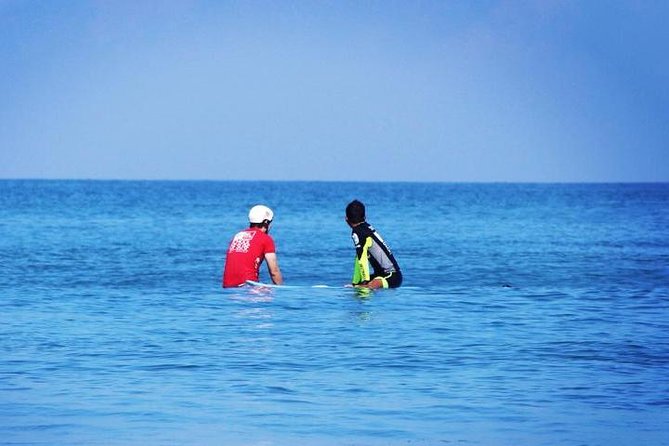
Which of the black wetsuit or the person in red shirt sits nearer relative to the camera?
the person in red shirt

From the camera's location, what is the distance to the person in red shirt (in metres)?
17.6

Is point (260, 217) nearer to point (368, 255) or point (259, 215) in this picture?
point (259, 215)

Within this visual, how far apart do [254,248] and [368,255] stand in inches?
60.6

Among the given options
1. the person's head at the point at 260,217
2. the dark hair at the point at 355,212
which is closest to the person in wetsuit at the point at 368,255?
the dark hair at the point at 355,212

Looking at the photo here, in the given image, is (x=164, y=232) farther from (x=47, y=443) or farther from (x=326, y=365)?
(x=47, y=443)

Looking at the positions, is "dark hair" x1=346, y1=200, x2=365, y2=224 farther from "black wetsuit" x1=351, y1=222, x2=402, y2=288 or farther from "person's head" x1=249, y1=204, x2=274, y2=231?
"person's head" x1=249, y1=204, x2=274, y2=231

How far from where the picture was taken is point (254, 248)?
17.7m

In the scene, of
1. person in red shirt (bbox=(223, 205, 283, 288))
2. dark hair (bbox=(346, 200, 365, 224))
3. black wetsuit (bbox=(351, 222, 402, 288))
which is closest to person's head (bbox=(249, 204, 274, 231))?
person in red shirt (bbox=(223, 205, 283, 288))

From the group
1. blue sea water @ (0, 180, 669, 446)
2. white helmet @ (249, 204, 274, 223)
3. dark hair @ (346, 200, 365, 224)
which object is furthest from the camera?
dark hair @ (346, 200, 365, 224)

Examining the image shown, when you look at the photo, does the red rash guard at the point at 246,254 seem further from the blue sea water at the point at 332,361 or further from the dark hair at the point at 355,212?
the dark hair at the point at 355,212

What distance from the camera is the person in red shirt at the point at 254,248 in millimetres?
17625

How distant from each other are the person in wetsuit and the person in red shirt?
1.05 metres

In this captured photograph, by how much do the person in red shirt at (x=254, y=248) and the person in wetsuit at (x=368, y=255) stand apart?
105 centimetres

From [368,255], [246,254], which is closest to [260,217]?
[246,254]
